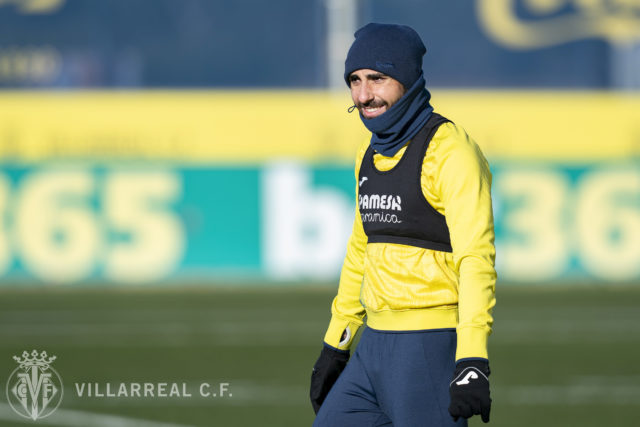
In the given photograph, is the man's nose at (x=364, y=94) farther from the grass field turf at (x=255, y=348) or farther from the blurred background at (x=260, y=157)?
the blurred background at (x=260, y=157)

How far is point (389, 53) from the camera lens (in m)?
3.81

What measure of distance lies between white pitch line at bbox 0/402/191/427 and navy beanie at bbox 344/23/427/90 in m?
4.13

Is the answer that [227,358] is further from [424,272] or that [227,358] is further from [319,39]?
[319,39]

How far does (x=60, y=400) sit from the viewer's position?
332 inches

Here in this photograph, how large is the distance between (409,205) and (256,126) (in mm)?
13253

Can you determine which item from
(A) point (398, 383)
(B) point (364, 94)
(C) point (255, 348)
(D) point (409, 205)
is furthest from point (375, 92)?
(C) point (255, 348)

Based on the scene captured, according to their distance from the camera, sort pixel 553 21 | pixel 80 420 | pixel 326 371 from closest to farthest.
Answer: pixel 326 371, pixel 80 420, pixel 553 21

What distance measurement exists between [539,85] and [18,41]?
7.28 m

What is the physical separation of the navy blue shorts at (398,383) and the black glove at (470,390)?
0.22 m

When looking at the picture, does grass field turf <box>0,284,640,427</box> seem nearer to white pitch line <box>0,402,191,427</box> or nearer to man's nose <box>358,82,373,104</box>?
white pitch line <box>0,402,191,427</box>

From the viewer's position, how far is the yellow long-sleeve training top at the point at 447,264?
11.7 ft

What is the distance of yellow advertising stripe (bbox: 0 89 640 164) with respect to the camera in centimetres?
1650

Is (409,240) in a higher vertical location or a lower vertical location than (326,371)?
higher

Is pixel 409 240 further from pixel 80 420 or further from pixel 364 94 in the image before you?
pixel 80 420
